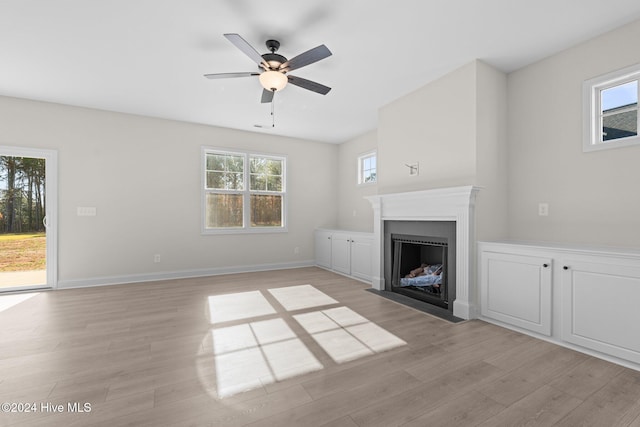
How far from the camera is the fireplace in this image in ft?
10.8

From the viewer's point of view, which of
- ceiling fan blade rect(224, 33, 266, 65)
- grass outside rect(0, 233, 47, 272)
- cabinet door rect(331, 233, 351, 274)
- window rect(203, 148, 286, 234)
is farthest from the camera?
window rect(203, 148, 286, 234)

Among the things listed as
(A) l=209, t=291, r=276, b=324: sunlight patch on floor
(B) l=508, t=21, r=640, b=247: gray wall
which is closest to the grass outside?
(A) l=209, t=291, r=276, b=324: sunlight patch on floor

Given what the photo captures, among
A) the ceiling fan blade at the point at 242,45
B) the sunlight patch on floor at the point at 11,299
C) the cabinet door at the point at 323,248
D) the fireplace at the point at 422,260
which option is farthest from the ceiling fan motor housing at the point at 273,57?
the sunlight patch on floor at the point at 11,299

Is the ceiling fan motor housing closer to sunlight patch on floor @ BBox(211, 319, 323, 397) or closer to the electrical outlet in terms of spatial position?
sunlight patch on floor @ BBox(211, 319, 323, 397)

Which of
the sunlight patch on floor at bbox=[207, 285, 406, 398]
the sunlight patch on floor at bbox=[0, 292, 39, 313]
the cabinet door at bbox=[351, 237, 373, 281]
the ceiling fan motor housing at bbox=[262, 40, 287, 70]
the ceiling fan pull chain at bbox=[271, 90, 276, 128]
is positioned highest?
the ceiling fan pull chain at bbox=[271, 90, 276, 128]

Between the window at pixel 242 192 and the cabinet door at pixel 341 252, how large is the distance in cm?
116

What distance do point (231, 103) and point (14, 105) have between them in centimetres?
299

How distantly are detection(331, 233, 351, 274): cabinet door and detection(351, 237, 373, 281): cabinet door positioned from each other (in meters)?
0.12

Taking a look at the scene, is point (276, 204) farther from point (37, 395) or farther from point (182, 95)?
point (37, 395)

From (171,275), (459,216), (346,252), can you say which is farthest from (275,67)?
(171,275)

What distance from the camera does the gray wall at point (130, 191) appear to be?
430 centimetres

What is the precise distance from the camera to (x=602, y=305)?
222 centimetres

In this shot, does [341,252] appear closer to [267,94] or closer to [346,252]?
[346,252]

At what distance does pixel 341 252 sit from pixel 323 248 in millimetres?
684
